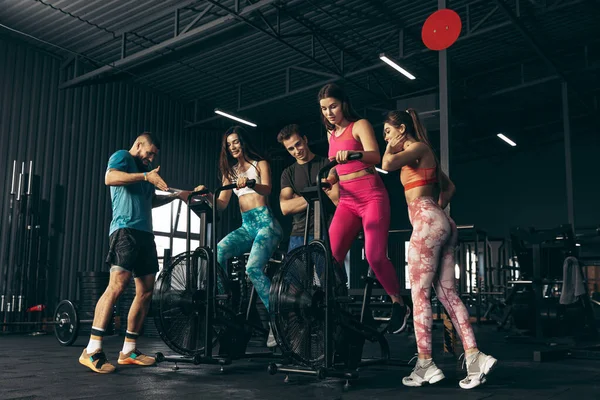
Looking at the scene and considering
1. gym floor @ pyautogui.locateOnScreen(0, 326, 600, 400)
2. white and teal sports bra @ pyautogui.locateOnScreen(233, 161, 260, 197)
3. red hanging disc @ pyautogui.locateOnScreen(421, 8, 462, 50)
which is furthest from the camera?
red hanging disc @ pyautogui.locateOnScreen(421, 8, 462, 50)

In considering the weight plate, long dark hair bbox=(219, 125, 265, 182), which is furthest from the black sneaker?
the weight plate

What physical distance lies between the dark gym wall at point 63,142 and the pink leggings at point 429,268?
7.18 m

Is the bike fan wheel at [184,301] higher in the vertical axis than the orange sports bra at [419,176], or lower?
lower

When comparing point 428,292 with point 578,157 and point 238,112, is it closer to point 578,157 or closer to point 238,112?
point 238,112

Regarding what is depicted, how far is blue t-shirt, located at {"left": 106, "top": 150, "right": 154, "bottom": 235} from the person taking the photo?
3518 mm

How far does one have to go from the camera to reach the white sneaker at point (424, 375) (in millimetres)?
2756

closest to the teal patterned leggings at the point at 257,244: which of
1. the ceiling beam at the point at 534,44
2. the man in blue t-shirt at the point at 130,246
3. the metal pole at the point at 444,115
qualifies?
the man in blue t-shirt at the point at 130,246

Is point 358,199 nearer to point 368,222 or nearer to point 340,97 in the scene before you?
point 368,222

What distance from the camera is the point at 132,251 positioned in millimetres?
3445

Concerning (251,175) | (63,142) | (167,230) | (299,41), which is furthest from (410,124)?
(167,230)

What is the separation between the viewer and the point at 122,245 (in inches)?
135

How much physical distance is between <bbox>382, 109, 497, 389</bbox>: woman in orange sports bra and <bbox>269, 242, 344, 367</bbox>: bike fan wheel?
0.44 metres

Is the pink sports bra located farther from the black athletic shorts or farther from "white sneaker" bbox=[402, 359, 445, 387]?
the black athletic shorts

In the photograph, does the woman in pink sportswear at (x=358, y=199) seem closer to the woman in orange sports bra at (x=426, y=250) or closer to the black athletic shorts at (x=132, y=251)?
the woman in orange sports bra at (x=426, y=250)
